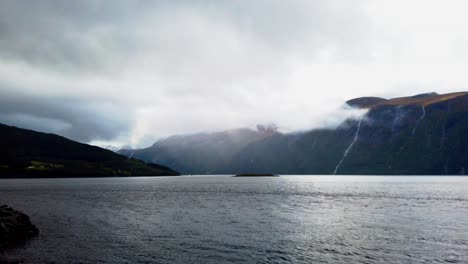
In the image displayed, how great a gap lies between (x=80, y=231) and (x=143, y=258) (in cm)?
2580

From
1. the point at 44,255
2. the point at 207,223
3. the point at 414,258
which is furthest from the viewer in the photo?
the point at 207,223

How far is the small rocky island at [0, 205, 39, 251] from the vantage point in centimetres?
5432

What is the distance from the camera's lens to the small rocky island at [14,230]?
5432 cm

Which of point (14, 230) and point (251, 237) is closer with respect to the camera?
point (251, 237)

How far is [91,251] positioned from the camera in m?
47.9

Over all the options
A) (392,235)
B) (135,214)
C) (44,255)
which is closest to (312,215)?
(392,235)

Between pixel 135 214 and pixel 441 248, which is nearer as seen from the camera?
pixel 441 248

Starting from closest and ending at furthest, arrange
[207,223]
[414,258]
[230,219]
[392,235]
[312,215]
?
1. [414,258]
2. [392,235]
3. [207,223]
4. [230,219]
5. [312,215]

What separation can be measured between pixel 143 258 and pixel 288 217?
4329cm

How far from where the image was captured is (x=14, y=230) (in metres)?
58.6

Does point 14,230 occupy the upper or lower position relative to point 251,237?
upper

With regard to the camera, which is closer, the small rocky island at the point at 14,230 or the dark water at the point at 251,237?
the dark water at the point at 251,237

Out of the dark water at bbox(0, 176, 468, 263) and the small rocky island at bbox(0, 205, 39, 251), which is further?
the small rocky island at bbox(0, 205, 39, 251)

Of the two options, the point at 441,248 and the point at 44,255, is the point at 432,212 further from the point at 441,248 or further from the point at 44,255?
the point at 44,255
